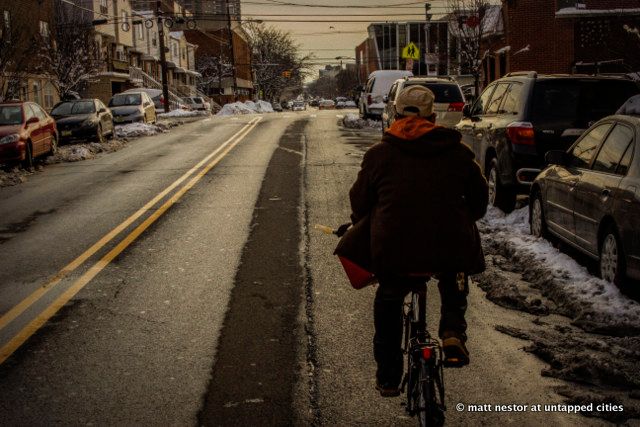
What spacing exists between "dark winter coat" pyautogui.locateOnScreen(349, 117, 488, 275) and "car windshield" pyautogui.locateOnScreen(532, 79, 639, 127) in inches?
277

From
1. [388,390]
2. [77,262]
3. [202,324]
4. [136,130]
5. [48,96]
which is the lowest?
[202,324]

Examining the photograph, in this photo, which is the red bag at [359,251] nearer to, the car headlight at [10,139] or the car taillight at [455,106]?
the car headlight at [10,139]

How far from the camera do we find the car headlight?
17.7m

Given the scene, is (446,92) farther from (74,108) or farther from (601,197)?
(601,197)

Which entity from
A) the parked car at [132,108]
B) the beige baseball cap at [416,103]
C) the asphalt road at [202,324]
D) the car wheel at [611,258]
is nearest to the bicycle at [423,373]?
the asphalt road at [202,324]

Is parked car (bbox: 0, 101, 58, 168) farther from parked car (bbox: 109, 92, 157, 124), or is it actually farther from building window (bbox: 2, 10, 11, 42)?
parked car (bbox: 109, 92, 157, 124)

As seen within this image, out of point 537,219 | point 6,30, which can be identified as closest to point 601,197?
point 537,219

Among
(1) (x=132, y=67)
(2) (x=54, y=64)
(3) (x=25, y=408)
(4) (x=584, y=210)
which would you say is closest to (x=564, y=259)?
(4) (x=584, y=210)

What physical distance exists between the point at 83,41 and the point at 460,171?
43.9m

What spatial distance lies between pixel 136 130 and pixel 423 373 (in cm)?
2734

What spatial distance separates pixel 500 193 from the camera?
36.8 ft

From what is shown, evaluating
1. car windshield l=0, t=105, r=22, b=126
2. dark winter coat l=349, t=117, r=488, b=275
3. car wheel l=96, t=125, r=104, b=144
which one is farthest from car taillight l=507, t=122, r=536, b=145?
car wheel l=96, t=125, r=104, b=144

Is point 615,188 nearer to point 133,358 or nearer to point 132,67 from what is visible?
point 133,358

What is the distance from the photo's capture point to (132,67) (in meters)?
63.2
